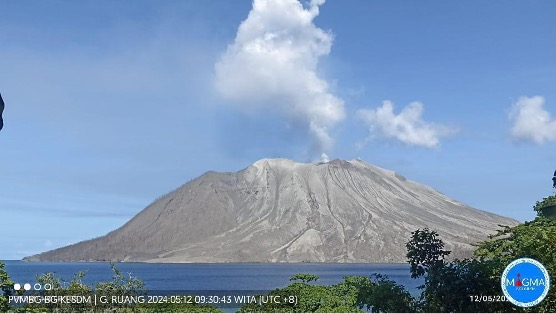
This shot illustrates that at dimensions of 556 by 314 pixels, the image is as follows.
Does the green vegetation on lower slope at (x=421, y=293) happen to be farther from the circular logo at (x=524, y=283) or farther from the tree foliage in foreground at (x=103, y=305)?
the circular logo at (x=524, y=283)

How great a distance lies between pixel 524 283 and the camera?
1991 centimetres

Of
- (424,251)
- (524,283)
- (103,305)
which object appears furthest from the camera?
(424,251)

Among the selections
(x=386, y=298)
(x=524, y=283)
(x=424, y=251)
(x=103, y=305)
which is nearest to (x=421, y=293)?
(x=386, y=298)

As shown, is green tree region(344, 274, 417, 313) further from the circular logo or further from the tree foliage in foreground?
the tree foliage in foreground

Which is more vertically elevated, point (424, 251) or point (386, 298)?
point (424, 251)

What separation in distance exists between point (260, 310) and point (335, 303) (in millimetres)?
4194

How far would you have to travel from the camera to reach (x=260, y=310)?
70.9ft

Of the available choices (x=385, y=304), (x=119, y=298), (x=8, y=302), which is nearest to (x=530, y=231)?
(x=385, y=304)

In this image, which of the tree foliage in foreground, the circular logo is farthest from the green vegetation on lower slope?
the circular logo

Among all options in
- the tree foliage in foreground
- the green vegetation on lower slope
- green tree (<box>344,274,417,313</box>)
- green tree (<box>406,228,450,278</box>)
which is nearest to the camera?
the tree foliage in foreground

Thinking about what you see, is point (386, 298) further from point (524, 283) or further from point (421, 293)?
point (524, 283)

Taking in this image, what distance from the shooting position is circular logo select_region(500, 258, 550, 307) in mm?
19844

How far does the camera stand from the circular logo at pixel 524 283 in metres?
19.8

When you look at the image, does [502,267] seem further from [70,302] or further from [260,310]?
[70,302]
